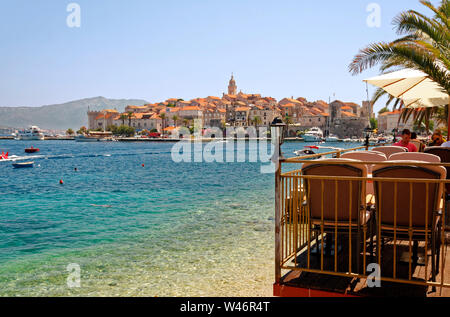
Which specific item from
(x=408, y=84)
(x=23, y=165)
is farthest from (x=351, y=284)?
(x=23, y=165)

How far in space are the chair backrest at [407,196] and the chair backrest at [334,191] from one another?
0.25 m

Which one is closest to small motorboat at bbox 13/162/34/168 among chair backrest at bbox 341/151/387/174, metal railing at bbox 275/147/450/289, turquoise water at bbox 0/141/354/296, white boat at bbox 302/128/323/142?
turquoise water at bbox 0/141/354/296

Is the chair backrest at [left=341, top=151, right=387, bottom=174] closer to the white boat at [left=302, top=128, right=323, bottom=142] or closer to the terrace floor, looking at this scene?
the terrace floor

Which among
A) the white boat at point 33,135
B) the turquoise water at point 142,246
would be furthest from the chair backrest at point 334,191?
the white boat at point 33,135

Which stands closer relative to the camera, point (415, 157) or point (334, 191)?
point (334, 191)

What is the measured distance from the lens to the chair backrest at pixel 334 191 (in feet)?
13.1

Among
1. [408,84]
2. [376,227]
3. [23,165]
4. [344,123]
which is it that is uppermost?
[344,123]

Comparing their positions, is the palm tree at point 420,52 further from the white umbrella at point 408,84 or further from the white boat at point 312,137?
the white boat at point 312,137

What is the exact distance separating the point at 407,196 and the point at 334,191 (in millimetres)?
743

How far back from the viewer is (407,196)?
3.74m

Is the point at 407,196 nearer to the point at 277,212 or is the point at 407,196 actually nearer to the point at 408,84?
the point at 277,212

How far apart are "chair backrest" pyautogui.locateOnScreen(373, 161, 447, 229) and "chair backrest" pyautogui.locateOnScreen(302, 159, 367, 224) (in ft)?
0.82

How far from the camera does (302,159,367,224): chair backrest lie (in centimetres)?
400

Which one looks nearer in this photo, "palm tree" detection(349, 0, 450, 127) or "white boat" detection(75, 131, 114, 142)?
"palm tree" detection(349, 0, 450, 127)
